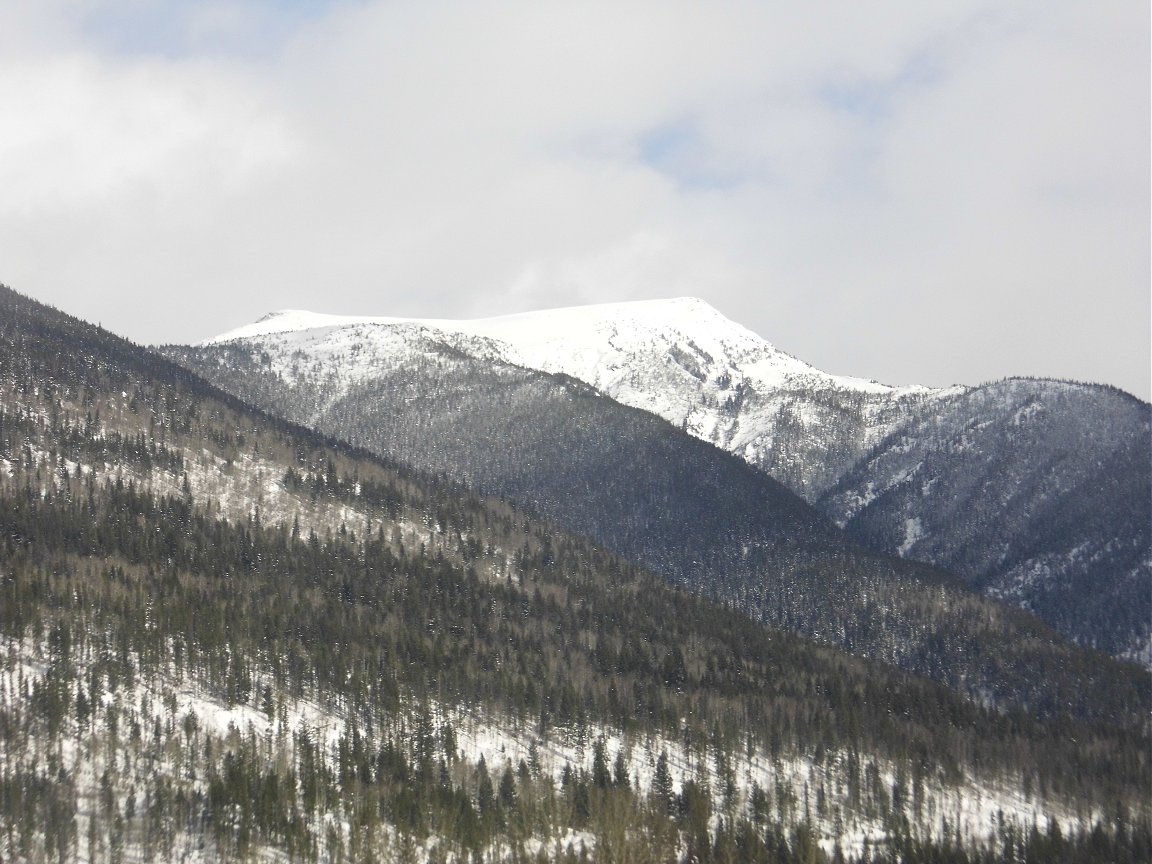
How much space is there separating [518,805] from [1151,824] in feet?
318

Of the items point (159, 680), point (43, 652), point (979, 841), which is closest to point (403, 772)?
point (159, 680)

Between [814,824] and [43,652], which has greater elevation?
[43,652]

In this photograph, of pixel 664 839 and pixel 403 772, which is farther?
pixel 403 772

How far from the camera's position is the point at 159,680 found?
19738 cm

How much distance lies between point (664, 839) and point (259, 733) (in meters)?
66.1

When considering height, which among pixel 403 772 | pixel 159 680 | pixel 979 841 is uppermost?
pixel 159 680

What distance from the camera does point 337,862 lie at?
15600 cm

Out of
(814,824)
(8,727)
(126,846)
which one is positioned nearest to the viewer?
(126,846)

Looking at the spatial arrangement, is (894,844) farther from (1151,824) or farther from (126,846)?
(126,846)

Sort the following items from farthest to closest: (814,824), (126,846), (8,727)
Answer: (814,824) < (8,727) < (126,846)

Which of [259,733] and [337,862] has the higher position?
[259,733]

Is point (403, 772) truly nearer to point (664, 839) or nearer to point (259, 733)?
point (259, 733)

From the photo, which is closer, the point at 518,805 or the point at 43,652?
the point at 518,805

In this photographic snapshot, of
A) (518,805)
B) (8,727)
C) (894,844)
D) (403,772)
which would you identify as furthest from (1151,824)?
(8,727)
